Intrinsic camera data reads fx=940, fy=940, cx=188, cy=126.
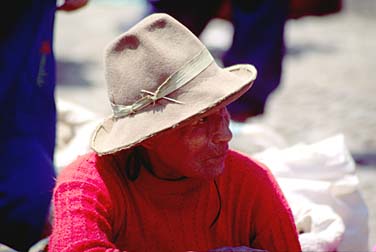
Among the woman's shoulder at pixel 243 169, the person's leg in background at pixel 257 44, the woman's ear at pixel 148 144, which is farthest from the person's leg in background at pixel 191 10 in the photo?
the woman's ear at pixel 148 144

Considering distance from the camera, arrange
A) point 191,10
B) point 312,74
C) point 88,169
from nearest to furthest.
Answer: point 88,169 → point 191,10 → point 312,74

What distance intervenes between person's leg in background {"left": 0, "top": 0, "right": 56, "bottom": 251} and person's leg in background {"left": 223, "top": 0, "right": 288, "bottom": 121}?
1409mm

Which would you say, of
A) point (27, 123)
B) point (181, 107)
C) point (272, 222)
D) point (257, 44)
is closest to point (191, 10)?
point (257, 44)

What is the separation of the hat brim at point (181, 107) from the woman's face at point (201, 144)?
0.24ft

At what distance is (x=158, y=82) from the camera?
2.63 metres

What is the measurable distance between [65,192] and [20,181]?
2.59ft

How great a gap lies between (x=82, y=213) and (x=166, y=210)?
289mm

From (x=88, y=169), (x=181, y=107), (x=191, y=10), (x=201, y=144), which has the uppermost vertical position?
(x=181, y=107)

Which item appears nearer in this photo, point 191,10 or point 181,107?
point 181,107

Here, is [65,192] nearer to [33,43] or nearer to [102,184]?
[102,184]

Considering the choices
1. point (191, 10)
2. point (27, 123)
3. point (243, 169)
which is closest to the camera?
point (243, 169)

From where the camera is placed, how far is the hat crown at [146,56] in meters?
2.64

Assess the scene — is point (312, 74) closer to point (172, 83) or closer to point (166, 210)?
point (166, 210)

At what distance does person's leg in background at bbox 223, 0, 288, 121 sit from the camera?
4.89 m
